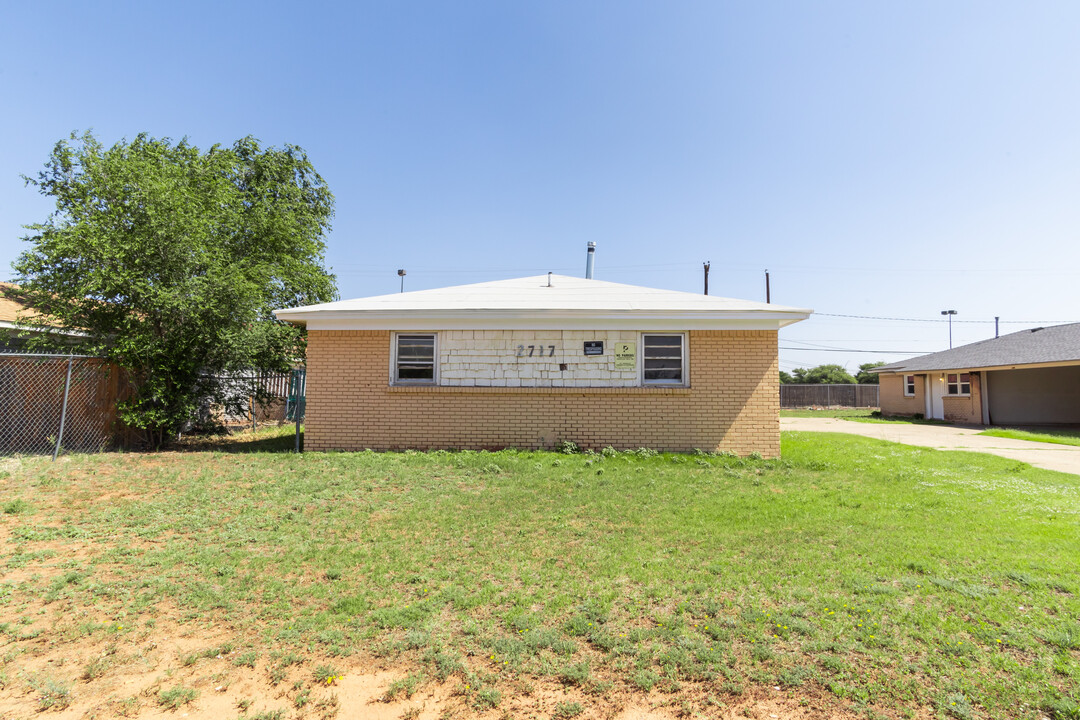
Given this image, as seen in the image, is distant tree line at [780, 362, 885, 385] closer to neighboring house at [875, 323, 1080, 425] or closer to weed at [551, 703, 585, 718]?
neighboring house at [875, 323, 1080, 425]

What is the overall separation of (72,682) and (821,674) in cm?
387

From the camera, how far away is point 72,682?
9.29 ft

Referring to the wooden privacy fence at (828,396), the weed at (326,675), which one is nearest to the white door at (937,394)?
the wooden privacy fence at (828,396)

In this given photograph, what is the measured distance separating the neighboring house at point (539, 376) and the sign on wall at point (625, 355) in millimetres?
26

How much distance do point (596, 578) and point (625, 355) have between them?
6.24 metres

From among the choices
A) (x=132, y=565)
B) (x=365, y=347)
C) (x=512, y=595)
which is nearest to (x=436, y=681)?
(x=512, y=595)

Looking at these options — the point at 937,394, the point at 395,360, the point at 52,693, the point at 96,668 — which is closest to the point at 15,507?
the point at 96,668

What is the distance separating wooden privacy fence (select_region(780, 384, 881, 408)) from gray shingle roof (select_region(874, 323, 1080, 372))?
18.4 ft

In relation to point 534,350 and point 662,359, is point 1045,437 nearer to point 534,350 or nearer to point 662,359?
point 662,359

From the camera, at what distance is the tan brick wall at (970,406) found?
22344 mm

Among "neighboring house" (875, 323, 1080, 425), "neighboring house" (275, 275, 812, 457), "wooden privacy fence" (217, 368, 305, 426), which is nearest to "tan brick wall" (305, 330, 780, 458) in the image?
"neighboring house" (275, 275, 812, 457)

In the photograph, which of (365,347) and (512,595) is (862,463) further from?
(365,347)

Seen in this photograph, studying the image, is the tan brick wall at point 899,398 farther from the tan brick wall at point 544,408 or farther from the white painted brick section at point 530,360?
the white painted brick section at point 530,360

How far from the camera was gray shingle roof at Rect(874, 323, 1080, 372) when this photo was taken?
63.9ft
